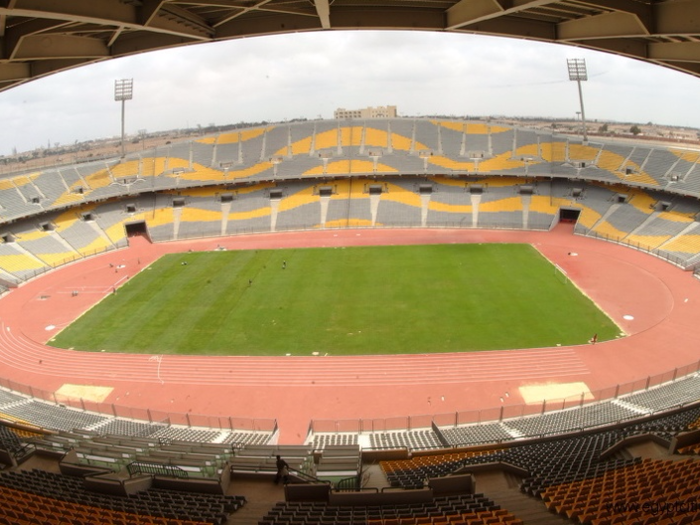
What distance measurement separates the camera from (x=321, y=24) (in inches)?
434

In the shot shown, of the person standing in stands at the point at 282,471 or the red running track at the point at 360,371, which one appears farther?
the red running track at the point at 360,371

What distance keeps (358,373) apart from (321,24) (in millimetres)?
15521

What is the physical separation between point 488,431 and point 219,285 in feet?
74.4

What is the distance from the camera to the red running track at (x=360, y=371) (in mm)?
20359

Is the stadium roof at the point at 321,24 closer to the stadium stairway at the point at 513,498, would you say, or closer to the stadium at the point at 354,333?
the stadium at the point at 354,333

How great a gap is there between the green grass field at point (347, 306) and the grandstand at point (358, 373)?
178 cm

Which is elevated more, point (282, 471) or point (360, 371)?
point (360, 371)

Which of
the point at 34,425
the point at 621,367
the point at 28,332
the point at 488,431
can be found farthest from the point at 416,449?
the point at 28,332

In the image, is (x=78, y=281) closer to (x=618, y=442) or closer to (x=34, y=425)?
(x=34, y=425)

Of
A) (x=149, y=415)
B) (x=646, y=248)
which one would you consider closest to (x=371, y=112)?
(x=646, y=248)

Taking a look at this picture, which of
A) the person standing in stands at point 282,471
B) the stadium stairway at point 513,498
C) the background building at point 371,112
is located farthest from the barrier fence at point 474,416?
the background building at point 371,112

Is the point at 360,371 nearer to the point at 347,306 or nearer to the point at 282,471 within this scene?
the point at 347,306

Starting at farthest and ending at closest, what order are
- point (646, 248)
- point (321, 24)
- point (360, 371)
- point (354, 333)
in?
point (646, 248) < point (354, 333) < point (360, 371) < point (321, 24)

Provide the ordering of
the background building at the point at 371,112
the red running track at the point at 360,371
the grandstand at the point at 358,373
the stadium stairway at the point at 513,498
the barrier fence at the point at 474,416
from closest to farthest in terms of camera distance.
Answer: the stadium stairway at the point at 513,498, the grandstand at the point at 358,373, the barrier fence at the point at 474,416, the red running track at the point at 360,371, the background building at the point at 371,112
